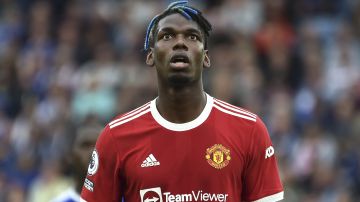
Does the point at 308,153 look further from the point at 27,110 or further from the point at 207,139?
the point at 207,139

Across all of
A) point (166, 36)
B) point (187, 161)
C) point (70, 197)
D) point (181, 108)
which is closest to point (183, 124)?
point (181, 108)

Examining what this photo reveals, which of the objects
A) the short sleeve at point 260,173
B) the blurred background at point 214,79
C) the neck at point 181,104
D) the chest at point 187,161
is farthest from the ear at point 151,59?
the blurred background at point 214,79

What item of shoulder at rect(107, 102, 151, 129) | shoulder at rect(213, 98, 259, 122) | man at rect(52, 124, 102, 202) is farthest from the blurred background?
shoulder at rect(107, 102, 151, 129)

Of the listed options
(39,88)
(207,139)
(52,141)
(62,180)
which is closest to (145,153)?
(207,139)

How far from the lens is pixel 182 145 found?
17.9ft

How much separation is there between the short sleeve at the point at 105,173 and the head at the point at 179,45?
0.46m

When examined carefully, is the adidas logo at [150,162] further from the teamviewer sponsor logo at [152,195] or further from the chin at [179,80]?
the chin at [179,80]

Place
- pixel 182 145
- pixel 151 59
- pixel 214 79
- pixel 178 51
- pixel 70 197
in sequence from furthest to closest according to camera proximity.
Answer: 1. pixel 214 79
2. pixel 70 197
3. pixel 151 59
4. pixel 182 145
5. pixel 178 51

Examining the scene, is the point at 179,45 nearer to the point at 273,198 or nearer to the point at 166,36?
the point at 166,36

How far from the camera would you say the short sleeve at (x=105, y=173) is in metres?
5.47

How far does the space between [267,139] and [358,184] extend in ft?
20.3

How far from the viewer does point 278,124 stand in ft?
40.5

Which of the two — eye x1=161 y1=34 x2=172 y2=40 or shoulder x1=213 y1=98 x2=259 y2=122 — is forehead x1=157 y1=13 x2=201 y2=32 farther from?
shoulder x1=213 y1=98 x2=259 y2=122

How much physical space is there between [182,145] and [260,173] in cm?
46
